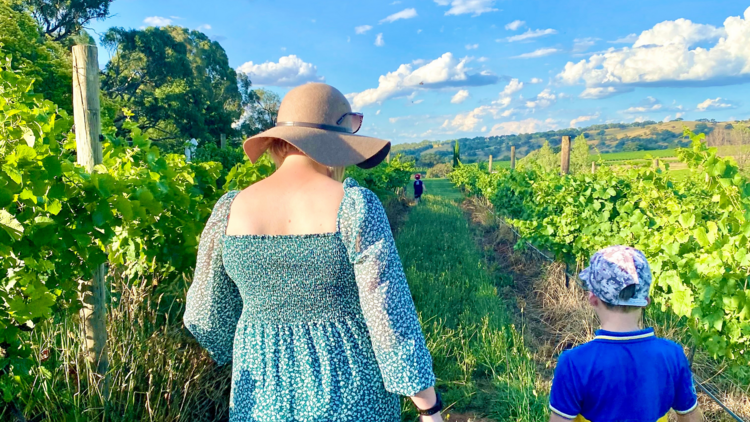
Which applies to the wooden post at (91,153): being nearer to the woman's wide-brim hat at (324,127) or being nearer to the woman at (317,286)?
the woman at (317,286)

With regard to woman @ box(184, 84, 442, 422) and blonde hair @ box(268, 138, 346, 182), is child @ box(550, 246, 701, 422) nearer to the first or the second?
woman @ box(184, 84, 442, 422)

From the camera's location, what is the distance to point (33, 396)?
239cm

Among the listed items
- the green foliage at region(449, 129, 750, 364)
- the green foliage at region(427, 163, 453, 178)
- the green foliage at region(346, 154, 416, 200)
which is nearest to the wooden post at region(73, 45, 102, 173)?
the green foliage at region(449, 129, 750, 364)

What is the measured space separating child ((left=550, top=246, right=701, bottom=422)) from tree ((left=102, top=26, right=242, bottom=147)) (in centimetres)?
2589

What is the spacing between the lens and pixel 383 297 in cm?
128

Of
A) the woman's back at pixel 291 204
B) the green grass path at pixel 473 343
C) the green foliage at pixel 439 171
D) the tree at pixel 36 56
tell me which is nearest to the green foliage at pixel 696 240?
the green grass path at pixel 473 343

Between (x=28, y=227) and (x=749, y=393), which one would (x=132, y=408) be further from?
(x=749, y=393)

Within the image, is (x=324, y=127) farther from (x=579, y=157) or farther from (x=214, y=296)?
(x=579, y=157)

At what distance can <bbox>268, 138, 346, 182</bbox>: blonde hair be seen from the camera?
148 centimetres

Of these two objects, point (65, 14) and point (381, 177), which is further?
point (65, 14)

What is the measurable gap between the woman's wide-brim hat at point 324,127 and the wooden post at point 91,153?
5.32ft

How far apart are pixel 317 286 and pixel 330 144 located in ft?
1.36

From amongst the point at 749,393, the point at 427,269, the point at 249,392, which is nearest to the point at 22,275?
the point at 249,392

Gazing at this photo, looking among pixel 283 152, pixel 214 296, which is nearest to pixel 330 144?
pixel 283 152
